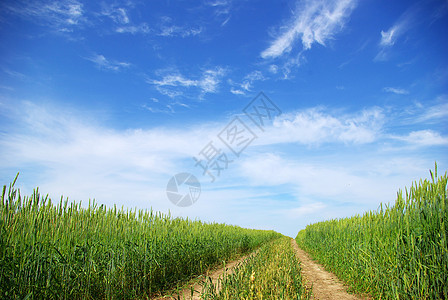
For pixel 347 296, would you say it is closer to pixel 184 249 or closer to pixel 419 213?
pixel 419 213

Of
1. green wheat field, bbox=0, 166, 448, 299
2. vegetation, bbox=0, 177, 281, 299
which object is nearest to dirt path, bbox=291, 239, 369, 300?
green wheat field, bbox=0, 166, 448, 299

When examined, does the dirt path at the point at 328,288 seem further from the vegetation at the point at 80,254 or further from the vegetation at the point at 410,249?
the vegetation at the point at 80,254

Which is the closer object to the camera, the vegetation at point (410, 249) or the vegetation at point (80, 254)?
the vegetation at point (80, 254)

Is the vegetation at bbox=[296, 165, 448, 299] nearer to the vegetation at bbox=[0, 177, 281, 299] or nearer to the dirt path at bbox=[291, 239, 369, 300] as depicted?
the dirt path at bbox=[291, 239, 369, 300]

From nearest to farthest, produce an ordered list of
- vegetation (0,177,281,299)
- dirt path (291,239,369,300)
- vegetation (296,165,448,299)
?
1. vegetation (0,177,281,299)
2. vegetation (296,165,448,299)
3. dirt path (291,239,369,300)

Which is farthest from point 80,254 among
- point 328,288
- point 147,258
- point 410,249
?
point 328,288

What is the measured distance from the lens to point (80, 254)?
13.2 feet

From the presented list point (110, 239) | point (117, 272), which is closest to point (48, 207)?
point (110, 239)

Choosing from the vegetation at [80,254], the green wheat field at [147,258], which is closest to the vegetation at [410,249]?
the green wheat field at [147,258]

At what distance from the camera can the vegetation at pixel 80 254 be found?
3.34m

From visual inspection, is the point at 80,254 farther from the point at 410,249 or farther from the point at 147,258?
the point at 410,249

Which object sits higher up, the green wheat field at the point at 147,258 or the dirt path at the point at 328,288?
the green wheat field at the point at 147,258

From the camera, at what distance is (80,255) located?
13.5 feet

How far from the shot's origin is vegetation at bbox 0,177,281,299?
10.9ft
